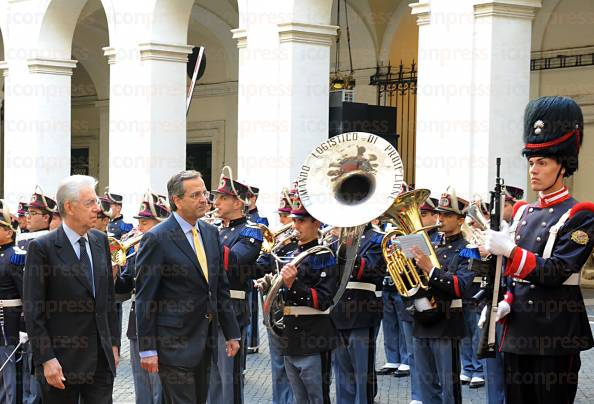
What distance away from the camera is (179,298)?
247 inches

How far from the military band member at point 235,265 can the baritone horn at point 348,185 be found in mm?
1200

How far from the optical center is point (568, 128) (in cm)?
549

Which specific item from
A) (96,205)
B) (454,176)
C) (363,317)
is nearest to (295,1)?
(454,176)

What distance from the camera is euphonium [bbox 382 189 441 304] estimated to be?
7.20m

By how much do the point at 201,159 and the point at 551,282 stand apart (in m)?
20.5

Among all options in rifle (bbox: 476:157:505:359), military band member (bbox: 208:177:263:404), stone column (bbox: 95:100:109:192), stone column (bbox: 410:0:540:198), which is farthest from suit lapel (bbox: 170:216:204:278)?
stone column (bbox: 95:100:109:192)

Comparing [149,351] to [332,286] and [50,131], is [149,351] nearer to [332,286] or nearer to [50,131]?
[332,286]

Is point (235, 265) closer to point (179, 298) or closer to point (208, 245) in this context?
point (208, 245)

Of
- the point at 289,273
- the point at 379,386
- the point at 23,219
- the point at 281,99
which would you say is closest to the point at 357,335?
the point at 289,273

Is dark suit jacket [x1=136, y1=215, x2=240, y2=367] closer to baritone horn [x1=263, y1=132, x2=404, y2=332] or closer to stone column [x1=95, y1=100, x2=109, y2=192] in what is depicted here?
baritone horn [x1=263, y1=132, x2=404, y2=332]

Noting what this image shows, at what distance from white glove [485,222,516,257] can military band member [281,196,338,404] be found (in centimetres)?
187

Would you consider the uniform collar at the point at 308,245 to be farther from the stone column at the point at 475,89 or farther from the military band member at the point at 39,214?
the stone column at the point at 475,89

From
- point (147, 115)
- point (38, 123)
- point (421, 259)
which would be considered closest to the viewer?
point (421, 259)

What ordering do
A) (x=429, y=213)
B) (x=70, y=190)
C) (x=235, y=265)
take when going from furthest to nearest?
(x=429, y=213)
(x=235, y=265)
(x=70, y=190)
